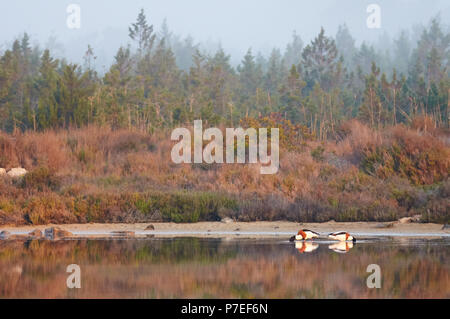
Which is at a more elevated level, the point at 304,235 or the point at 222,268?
the point at 304,235

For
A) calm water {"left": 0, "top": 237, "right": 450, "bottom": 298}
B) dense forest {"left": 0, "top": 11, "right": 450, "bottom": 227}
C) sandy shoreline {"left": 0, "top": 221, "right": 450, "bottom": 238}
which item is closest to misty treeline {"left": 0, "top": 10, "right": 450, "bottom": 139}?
dense forest {"left": 0, "top": 11, "right": 450, "bottom": 227}

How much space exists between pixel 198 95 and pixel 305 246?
112 feet

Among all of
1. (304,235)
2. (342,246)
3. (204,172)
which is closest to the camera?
(342,246)

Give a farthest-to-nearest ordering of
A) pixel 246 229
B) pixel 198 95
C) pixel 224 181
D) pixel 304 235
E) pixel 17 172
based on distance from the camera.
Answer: pixel 198 95 < pixel 17 172 < pixel 224 181 < pixel 246 229 < pixel 304 235

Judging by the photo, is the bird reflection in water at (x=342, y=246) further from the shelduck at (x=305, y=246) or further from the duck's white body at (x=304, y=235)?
the duck's white body at (x=304, y=235)

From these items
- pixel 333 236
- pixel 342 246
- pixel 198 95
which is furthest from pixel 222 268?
pixel 198 95

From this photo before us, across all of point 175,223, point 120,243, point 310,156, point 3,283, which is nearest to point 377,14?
point 310,156

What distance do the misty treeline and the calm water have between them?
10.9 metres

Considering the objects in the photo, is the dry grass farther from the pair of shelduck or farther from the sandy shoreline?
the pair of shelduck

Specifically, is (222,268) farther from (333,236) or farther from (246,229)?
(246,229)

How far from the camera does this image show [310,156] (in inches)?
743

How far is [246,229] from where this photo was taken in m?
13.0

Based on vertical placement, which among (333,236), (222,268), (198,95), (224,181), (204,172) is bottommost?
(222,268)
